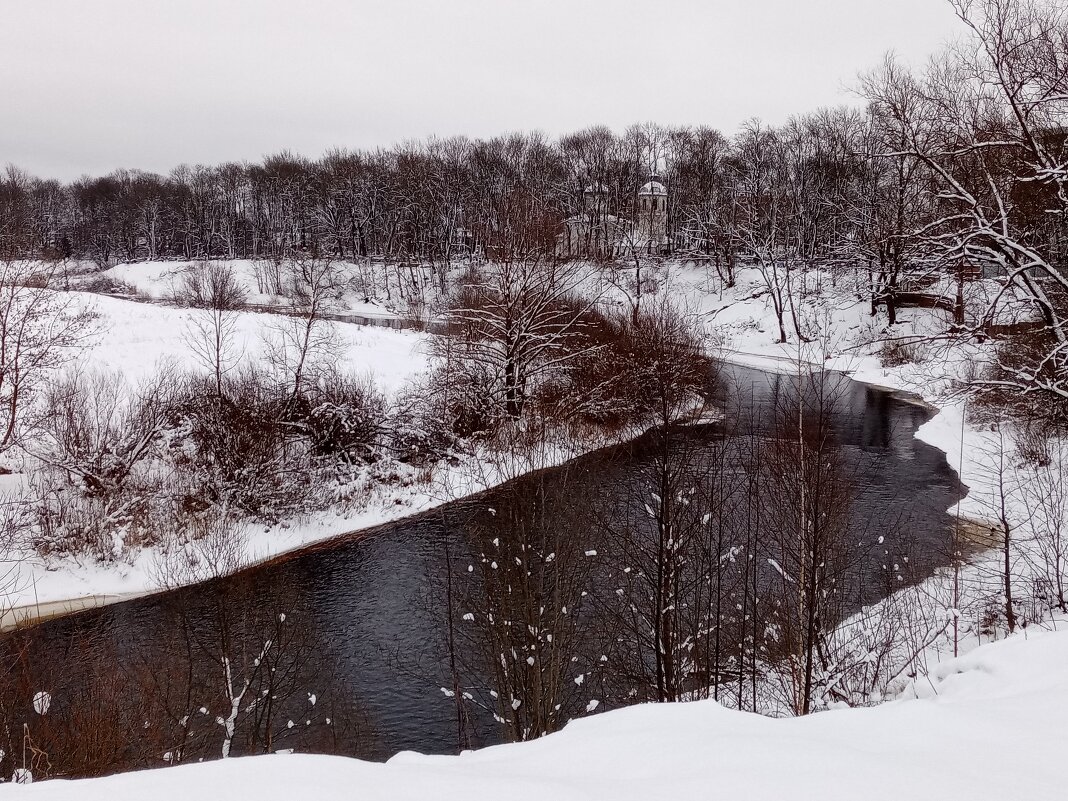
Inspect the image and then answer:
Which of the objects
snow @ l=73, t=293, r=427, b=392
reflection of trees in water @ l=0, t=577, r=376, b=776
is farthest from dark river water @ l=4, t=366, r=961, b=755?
snow @ l=73, t=293, r=427, b=392

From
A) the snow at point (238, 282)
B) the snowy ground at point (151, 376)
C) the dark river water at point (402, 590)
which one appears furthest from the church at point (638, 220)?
the dark river water at point (402, 590)

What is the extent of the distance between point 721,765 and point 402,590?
481 inches

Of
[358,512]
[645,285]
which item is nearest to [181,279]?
[645,285]

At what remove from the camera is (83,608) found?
50.2 feet

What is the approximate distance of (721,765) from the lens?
143 inches

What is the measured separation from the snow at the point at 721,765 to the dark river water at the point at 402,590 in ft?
21.9

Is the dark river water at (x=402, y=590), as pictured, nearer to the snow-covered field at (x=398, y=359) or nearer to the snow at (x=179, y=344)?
the snow-covered field at (x=398, y=359)

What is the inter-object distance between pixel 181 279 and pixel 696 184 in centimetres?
4855

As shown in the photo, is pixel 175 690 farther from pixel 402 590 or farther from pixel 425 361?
pixel 425 361

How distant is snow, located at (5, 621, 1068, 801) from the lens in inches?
128

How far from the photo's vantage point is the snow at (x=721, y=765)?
3.26 meters

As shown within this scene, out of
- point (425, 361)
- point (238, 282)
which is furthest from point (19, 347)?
point (238, 282)

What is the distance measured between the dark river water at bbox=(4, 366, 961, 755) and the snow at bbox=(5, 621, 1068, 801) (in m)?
6.66

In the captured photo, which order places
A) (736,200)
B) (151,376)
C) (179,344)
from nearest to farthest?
(151,376) → (179,344) → (736,200)
